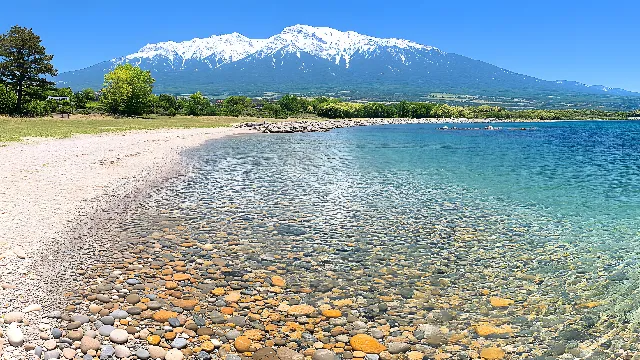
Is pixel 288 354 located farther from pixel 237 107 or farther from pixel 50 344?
pixel 237 107

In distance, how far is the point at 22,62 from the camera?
66625 mm

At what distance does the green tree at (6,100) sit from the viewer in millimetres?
63406

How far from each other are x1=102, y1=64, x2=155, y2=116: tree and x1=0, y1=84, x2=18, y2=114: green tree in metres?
14.8

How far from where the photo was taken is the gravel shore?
8.16 meters

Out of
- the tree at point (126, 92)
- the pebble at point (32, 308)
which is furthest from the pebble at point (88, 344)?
the tree at point (126, 92)

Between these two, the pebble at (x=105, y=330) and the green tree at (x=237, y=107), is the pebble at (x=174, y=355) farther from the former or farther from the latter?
the green tree at (x=237, y=107)

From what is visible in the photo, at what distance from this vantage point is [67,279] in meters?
8.81

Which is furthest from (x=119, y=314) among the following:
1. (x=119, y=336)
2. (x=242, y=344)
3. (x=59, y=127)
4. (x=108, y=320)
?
(x=59, y=127)

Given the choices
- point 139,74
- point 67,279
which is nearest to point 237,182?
point 67,279

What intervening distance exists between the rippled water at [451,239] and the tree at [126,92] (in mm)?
60257

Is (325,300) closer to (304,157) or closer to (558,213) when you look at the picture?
(558,213)

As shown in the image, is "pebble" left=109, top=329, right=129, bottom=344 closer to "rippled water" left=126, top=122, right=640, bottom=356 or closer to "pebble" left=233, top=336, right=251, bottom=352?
"pebble" left=233, top=336, right=251, bottom=352

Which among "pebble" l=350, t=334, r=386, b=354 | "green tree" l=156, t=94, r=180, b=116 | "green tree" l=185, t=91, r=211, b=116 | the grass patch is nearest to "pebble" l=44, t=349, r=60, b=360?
"pebble" l=350, t=334, r=386, b=354

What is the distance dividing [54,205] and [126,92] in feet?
227
